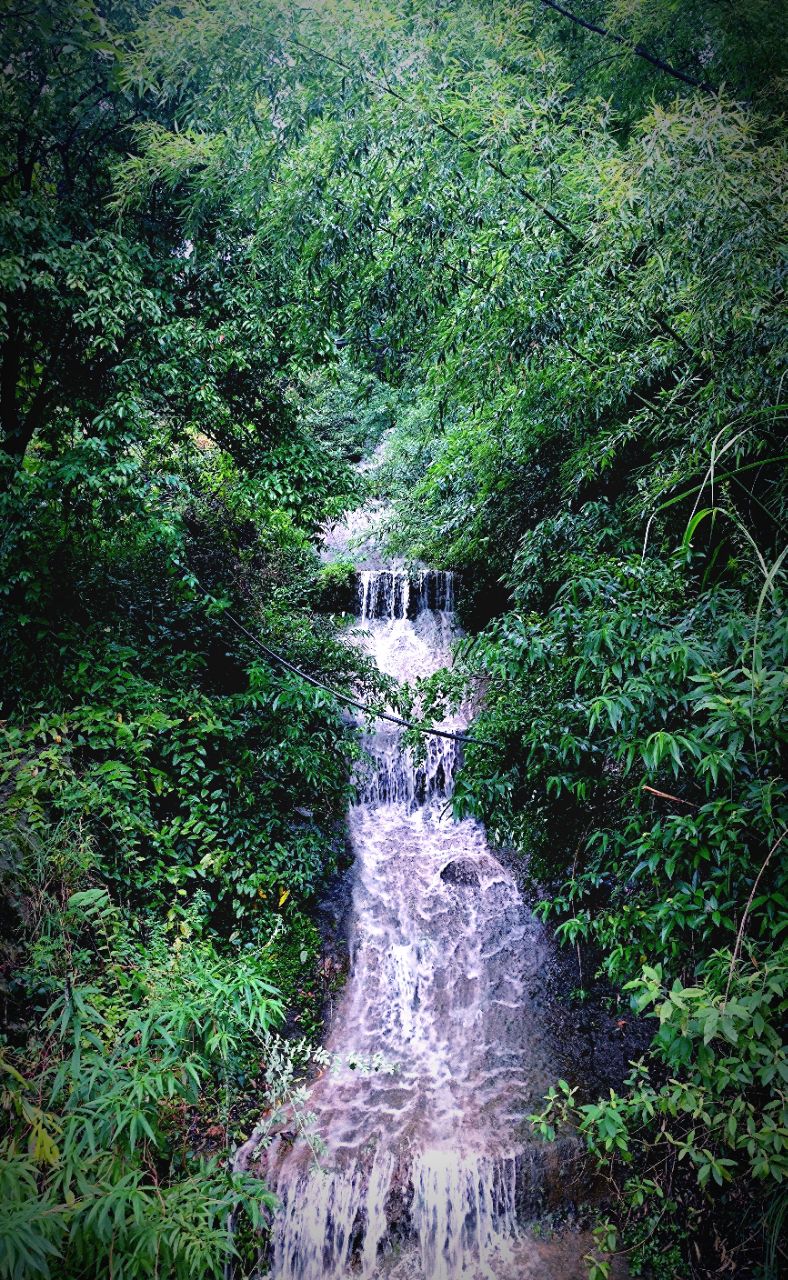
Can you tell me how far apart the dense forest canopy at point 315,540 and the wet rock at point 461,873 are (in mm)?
1364

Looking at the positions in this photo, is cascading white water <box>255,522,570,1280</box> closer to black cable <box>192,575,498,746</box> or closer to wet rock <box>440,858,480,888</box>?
wet rock <box>440,858,480,888</box>

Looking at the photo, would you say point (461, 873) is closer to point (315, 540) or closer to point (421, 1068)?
point (421, 1068)

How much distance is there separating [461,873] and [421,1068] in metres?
1.88

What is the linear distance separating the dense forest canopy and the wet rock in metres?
1.36

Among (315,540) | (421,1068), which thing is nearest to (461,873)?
(421,1068)

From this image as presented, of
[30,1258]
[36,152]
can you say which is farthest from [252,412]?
[30,1258]

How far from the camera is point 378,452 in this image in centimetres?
1382

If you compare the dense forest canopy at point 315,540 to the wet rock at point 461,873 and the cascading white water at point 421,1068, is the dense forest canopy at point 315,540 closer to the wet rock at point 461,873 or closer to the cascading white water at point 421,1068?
the cascading white water at point 421,1068

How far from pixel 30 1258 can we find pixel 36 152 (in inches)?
217

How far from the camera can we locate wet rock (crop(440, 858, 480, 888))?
19.9ft

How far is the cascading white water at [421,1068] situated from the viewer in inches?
141

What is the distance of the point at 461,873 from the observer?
243 inches

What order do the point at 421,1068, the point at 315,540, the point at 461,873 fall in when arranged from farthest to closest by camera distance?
1. the point at 461,873
2. the point at 315,540
3. the point at 421,1068

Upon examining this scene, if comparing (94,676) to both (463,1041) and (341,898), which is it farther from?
(463,1041)
